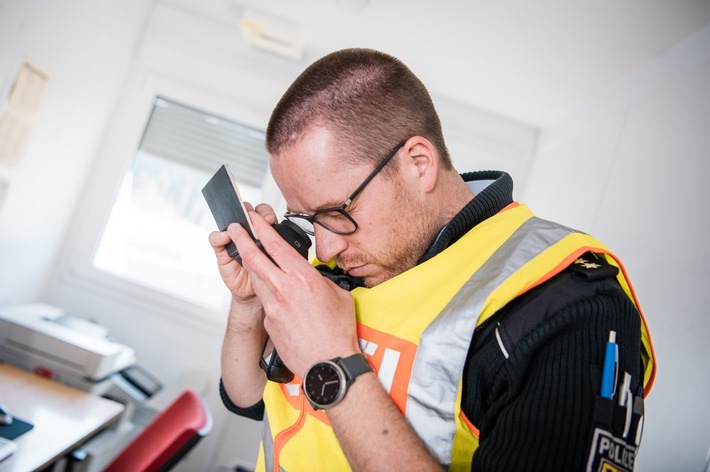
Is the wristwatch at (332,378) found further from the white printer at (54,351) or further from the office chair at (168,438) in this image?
the white printer at (54,351)

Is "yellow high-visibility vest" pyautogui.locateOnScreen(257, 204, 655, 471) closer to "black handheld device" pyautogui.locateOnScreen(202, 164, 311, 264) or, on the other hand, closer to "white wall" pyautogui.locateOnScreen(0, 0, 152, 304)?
"black handheld device" pyautogui.locateOnScreen(202, 164, 311, 264)

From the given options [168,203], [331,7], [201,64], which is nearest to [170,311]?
[168,203]

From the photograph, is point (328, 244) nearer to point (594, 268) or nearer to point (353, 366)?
point (353, 366)

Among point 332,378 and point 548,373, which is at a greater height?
point 548,373

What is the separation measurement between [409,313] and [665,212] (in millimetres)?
1443

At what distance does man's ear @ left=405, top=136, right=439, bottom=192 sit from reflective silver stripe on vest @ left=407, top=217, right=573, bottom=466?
0.35 metres

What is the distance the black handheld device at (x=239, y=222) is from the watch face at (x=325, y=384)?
0.25 metres

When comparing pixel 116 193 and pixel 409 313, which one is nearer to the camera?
pixel 409 313

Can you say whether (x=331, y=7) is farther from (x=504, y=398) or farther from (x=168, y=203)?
(x=504, y=398)

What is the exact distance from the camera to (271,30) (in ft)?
9.25

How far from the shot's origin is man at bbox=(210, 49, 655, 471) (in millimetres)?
589

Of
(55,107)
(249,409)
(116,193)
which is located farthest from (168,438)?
(116,193)

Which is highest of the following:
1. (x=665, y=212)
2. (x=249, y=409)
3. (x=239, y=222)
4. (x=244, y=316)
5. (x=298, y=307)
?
(x=665, y=212)

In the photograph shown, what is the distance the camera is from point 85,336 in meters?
2.32
